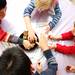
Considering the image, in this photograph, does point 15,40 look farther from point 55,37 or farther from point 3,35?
point 55,37

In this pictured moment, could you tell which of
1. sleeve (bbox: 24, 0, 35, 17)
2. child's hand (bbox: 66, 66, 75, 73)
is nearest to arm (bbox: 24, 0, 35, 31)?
sleeve (bbox: 24, 0, 35, 17)

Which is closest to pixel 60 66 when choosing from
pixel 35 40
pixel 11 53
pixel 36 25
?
pixel 35 40

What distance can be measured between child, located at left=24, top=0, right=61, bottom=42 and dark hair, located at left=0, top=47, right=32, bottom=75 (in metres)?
0.47

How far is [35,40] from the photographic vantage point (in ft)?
4.74

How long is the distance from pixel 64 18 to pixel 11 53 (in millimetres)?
667

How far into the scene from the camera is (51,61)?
1.32m

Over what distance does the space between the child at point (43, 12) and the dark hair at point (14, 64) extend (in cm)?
47

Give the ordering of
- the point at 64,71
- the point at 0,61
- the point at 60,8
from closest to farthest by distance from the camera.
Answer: the point at 0,61 < the point at 64,71 < the point at 60,8

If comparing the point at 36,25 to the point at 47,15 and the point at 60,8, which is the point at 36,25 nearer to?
the point at 47,15

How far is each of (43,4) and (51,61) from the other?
1.25 feet

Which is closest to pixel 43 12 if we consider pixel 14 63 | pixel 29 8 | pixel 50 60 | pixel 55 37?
pixel 29 8

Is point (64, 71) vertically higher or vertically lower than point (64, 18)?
lower

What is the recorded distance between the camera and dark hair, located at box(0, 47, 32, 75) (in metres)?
0.97

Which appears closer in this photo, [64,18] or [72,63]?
[72,63]
